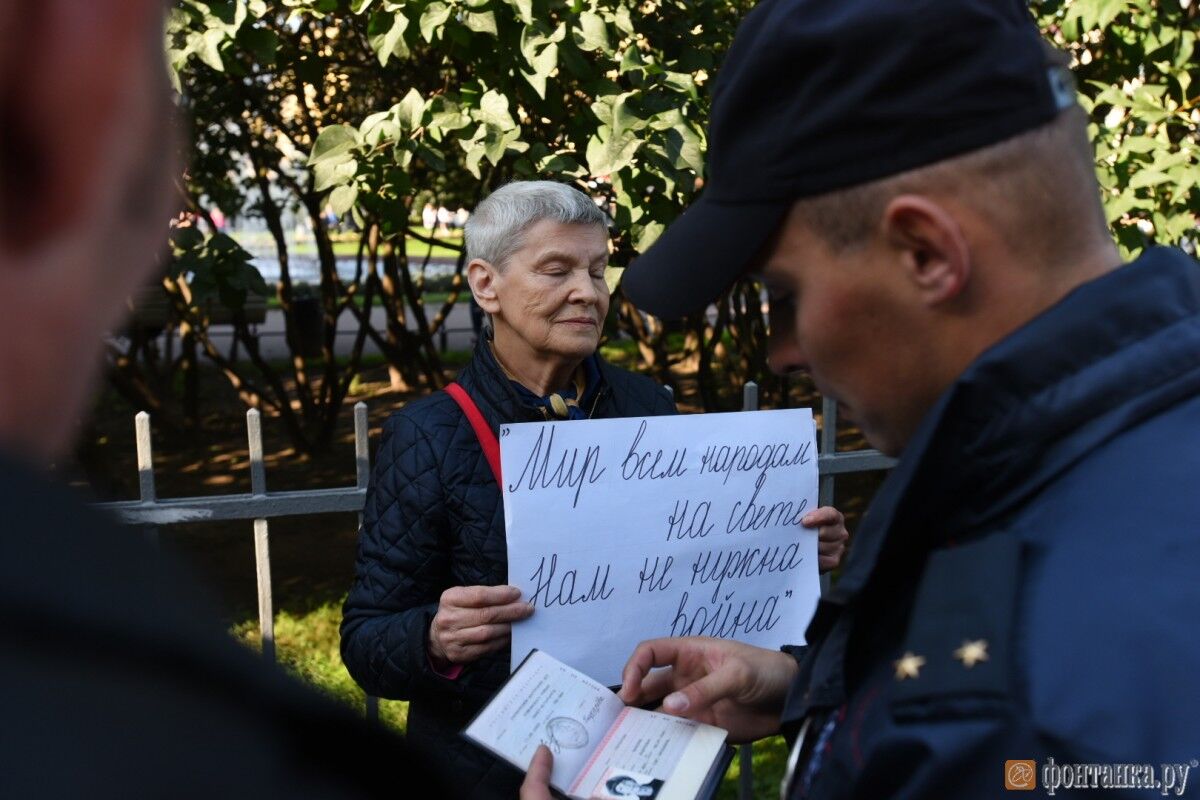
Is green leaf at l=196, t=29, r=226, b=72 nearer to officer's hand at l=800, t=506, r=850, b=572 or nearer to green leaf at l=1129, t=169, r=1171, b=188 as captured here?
officer's hand at l=800, t=506, r=850, b=572

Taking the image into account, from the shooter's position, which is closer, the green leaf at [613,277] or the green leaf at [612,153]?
the green leaf at [612,153]

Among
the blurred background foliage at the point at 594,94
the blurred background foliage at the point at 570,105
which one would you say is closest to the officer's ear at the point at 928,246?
the blurred background foliage at the point at 570,105

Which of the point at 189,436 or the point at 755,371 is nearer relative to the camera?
the point at 755,371

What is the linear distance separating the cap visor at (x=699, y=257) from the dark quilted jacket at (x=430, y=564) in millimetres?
877

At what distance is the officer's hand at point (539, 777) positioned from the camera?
4.75 feet

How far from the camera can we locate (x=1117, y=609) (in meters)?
0.88

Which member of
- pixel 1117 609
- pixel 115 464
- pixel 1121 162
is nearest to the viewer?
pixel 1117 609

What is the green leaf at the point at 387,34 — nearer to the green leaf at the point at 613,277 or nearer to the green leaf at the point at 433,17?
the green leaf at the point at 433,17

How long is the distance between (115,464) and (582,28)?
6645 millimetres

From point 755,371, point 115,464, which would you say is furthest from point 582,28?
point 115,464

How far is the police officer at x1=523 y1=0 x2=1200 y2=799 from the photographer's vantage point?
34.7 inches

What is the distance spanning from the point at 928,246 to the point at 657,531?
1.24 meters

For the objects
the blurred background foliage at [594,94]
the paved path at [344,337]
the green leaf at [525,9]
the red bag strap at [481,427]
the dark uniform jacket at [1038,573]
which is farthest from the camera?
the paved path at [344,337]

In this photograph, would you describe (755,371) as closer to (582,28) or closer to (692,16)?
(692,16)
